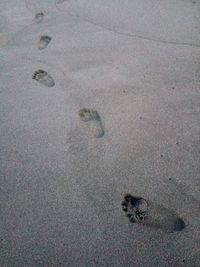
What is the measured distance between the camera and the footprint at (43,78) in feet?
10.4

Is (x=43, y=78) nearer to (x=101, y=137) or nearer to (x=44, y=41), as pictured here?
(x=44, y=41)

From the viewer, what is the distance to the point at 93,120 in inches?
108

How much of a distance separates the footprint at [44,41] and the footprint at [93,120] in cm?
135

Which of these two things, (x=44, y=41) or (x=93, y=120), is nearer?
(x=93, y=120)

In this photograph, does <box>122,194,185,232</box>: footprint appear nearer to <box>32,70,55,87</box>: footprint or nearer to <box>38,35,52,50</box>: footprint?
<box>32,70,55,87</box>: footprint

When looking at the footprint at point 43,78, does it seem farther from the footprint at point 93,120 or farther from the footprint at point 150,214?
the footprint at point 150,214

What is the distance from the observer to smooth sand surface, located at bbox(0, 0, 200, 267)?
197 centimetres

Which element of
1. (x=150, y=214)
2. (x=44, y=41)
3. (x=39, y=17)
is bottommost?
(x=150, y=214)

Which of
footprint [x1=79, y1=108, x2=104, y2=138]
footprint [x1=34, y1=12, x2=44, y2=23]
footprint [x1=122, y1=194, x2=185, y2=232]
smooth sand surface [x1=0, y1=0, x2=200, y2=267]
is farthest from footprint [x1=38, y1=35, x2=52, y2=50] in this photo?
footprint [x1=122, y1=194, x2=185, y2=232]

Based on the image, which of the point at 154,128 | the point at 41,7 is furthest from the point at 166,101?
the point at 41,7

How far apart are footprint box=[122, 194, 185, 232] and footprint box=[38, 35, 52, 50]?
2377 millimetres

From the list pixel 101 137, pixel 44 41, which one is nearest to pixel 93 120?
pixel 101 137

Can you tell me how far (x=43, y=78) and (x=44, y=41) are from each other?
78 cm

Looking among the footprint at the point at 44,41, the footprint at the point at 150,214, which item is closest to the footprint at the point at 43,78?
the footprint at the point at 44,41
